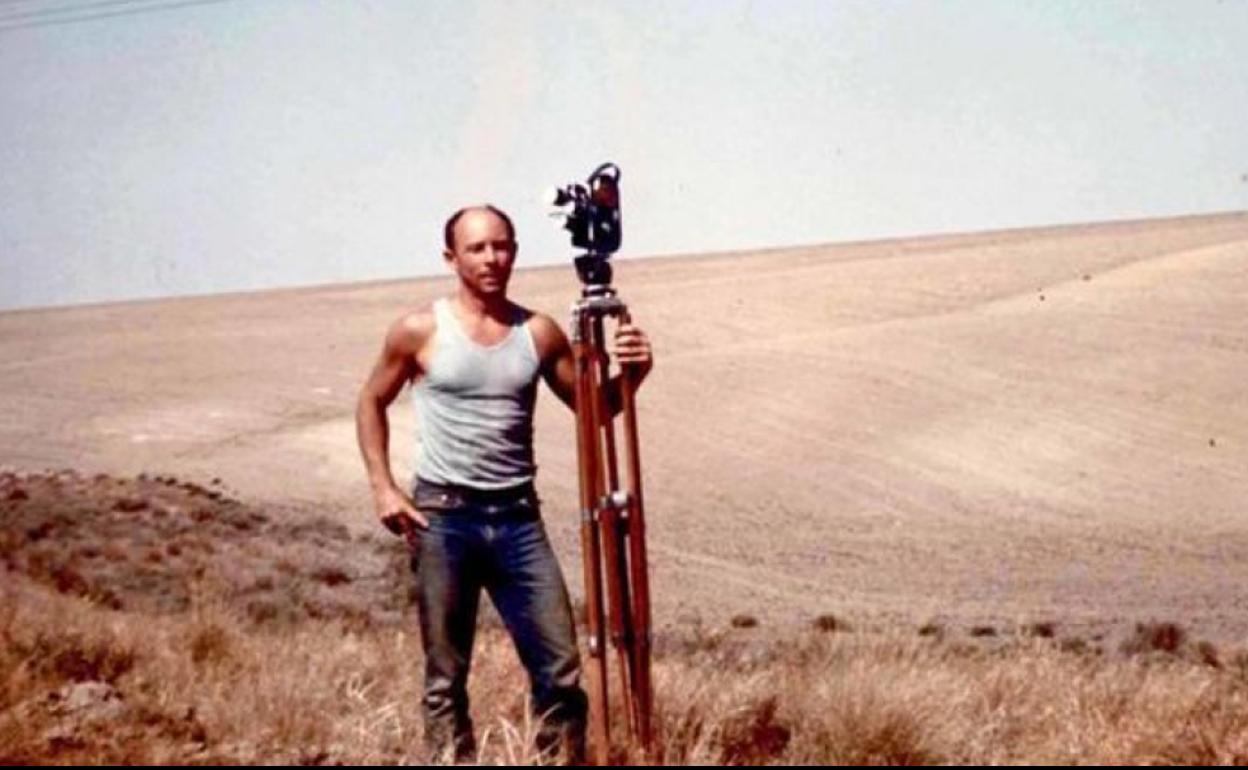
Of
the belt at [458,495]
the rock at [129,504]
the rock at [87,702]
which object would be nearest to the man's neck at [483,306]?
the belt at [458,495]

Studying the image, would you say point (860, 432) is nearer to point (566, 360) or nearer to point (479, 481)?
point (566, 360)

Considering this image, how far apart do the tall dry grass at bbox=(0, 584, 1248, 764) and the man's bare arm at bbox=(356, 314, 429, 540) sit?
760 mm

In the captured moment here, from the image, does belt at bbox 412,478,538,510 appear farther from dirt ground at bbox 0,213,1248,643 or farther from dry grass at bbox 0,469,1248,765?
dirt ground at bbox 0,213,1248,643

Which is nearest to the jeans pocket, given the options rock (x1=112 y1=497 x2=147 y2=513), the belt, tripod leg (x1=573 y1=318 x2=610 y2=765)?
the belt

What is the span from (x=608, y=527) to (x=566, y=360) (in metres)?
0.58

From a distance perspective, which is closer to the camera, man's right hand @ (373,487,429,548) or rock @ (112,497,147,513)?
man's right hand @ (373,487,429,548)

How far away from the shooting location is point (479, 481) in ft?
18.7

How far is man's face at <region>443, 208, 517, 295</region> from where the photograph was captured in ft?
18.8

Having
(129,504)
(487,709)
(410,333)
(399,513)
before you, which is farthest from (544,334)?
(129,504)

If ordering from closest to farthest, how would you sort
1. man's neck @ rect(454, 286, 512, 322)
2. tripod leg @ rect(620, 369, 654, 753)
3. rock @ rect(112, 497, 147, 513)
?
1. tripod leg @ rect(620, 369, 654, 753)
2. man's neck @ rect(454, 286, 512, 322)
3. rock @ rect(112, 497, 147, 513)

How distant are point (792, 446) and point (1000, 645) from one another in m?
20.8

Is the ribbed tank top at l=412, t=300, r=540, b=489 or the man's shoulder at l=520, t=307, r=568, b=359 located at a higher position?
the man's shoulder at l=520, t=307, r=568, b=359

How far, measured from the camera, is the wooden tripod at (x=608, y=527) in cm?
566

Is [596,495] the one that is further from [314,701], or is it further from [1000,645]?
[1000,645]
